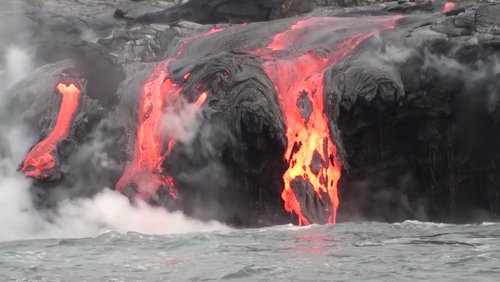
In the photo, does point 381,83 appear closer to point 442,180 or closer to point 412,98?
point 412,98

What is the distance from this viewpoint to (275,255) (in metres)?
7.49

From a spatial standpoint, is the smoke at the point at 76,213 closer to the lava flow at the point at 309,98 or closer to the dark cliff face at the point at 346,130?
the dark cliff face at the point at 346,130

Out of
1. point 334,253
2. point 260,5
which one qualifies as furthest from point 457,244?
point 260,5

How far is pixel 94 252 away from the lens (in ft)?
26.6

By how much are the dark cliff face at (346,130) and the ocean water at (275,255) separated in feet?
4.03

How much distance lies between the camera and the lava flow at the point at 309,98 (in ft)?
36.3

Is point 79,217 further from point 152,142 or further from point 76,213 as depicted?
point 152,142

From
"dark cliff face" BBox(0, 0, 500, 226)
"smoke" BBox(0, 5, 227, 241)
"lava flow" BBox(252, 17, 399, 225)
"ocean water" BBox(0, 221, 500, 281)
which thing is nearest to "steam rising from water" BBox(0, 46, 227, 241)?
"smoke" BBox(0, 5, 227, 241)

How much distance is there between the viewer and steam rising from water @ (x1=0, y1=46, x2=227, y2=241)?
35.6 feet

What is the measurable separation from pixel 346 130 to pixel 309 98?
2.76 ft

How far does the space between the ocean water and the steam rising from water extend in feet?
4.34

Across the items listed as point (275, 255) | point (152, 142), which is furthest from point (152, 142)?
point (275, 255)

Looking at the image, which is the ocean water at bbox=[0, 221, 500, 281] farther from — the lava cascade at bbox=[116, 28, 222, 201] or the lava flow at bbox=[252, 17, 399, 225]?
the lava cascade at bbox=[116, 28, 222, 201]

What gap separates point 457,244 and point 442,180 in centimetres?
301
